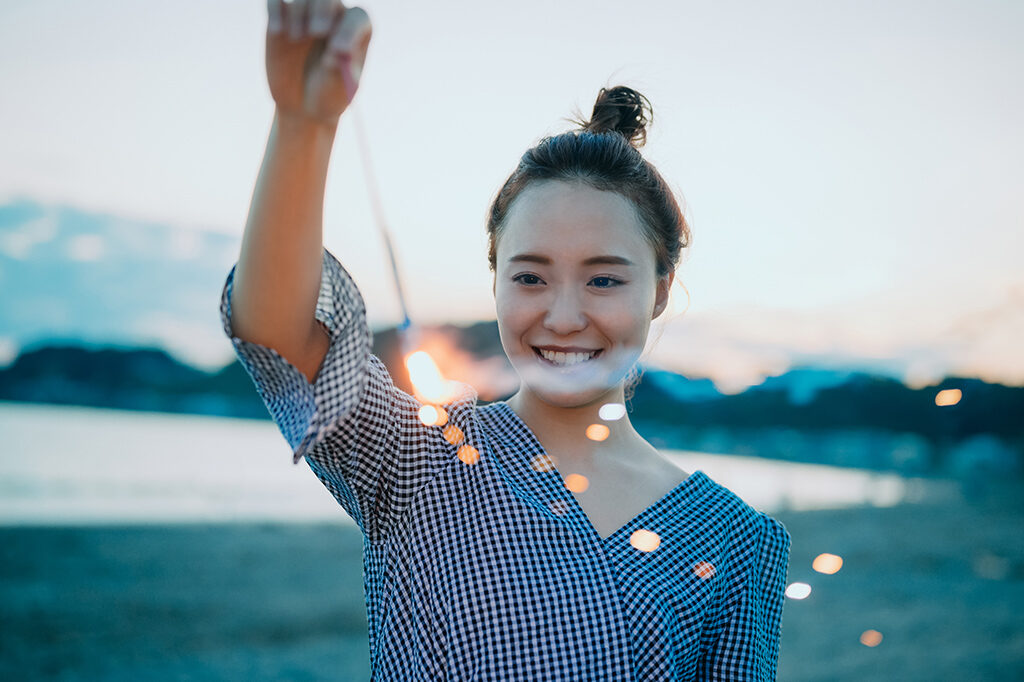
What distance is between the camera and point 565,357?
173 cm

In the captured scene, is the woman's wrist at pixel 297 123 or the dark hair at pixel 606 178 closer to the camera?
the woman's wrist at pixel 297 123

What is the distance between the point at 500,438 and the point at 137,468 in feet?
66.1

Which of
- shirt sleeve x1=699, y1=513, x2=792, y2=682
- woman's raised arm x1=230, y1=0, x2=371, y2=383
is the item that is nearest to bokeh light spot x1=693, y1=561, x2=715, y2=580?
shirt sleeve x1=699, y1=513, x2=792, y2=682

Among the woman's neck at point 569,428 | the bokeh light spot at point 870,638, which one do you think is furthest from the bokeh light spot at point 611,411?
the bokeh light spot at point 870,638

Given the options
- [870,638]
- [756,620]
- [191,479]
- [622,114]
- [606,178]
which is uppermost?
[191,479]

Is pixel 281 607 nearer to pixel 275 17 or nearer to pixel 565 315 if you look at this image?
pixel 565 315

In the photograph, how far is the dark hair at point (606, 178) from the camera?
1856mm

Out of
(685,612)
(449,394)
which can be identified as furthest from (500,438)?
(685,612)

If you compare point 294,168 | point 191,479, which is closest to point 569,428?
point 294,168

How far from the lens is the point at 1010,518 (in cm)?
1706

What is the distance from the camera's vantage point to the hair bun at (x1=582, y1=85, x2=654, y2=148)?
2.32m

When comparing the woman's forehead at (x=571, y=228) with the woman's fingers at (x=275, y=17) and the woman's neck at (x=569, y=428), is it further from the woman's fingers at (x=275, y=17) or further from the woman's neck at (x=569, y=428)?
the woman's fingers at (x=275, y=17)

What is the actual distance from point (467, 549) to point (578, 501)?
1.05ft

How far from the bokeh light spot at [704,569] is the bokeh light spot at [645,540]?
3.7 inches
